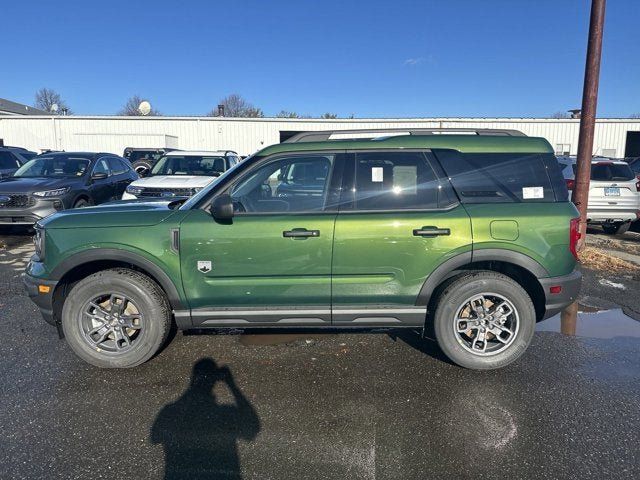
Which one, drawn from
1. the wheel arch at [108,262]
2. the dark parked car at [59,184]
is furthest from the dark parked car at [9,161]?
the wheel arch at [108,262]

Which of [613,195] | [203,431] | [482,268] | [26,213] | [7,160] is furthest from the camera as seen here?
[7,160]

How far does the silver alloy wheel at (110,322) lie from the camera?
3.57m

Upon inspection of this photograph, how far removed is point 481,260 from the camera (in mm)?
3461

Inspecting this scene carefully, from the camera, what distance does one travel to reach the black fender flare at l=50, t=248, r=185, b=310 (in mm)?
3426

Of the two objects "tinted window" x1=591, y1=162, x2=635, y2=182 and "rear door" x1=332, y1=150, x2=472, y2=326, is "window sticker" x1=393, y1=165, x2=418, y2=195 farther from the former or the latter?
"tinted window" x1=591, y1=162, x2=635, y2=182

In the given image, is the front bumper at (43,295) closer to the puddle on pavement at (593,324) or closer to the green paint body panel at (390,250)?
the green paint body panel at (390,250)

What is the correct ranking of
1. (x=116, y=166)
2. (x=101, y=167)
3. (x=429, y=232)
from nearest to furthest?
(x=429, y=232)
(x=101, y=167)
(x=116, y=166)

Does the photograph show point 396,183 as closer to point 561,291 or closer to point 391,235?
point 391,235

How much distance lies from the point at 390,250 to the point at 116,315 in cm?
229

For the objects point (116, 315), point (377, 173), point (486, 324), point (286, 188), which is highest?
point (377, 173)

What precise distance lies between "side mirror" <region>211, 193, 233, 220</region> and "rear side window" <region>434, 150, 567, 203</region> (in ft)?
5.62

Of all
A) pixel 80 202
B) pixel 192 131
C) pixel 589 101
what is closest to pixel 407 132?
pixel 589 101

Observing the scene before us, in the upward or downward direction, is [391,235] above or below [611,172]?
below

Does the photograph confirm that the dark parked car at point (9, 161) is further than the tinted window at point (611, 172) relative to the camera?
Yes
